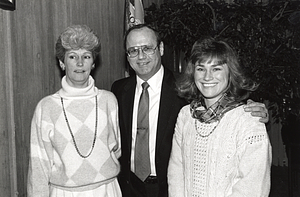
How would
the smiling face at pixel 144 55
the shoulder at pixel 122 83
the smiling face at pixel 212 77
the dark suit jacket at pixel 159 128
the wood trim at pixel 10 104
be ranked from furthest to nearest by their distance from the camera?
the shoulder at pixel 122 83
the smiling face at pixel 144 55
the dark suit jacket at pixel 159 128
the wood trim at pixel 10 104
the smiling face at pixel 212 77

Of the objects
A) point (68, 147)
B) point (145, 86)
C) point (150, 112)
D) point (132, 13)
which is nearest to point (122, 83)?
point (145, 86)

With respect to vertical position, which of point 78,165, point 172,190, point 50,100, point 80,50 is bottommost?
point 172,190

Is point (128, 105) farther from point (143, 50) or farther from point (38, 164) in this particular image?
point (38, 164)

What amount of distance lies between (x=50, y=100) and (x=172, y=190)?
0.85 m

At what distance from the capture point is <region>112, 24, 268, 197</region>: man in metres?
2.37

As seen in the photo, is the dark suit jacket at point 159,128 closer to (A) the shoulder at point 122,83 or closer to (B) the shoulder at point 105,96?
(A) the shoulder at point 122,83

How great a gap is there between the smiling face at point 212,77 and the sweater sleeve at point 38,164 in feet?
2.94

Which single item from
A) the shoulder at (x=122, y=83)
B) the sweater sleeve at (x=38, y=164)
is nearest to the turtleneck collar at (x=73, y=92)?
the sweater sleeve at (x=38, y=164)

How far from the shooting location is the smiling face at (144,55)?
2.47 m

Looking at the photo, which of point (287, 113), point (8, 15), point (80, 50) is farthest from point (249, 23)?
point (8, 15)

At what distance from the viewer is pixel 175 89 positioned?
93.4 inches

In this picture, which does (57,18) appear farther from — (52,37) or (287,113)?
(287,113)

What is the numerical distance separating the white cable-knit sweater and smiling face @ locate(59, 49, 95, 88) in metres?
0.64

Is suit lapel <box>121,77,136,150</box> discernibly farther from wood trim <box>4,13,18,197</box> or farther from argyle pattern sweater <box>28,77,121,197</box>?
wood trim <box>4,13,18,197</box>
